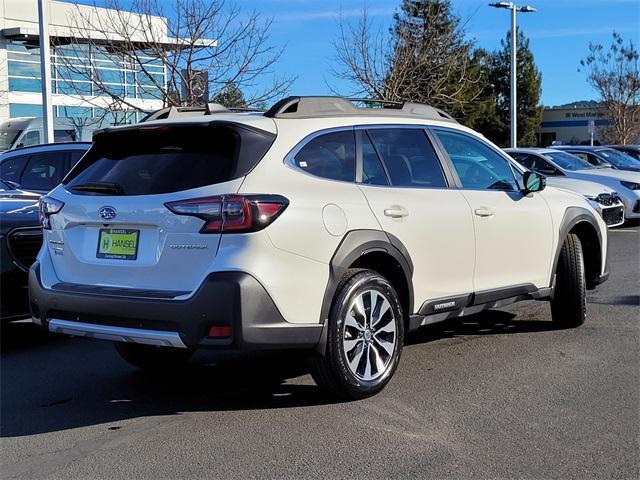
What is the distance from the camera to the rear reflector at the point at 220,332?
14.0 feet

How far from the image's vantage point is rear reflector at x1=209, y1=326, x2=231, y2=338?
4.26m

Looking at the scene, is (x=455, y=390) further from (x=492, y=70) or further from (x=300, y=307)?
(x=492, y=70)

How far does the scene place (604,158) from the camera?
18578mm

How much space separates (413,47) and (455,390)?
1951 cm

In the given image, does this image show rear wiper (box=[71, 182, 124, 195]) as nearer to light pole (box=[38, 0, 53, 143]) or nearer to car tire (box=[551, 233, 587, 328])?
car tire (box=[551, 233, 587, 328])

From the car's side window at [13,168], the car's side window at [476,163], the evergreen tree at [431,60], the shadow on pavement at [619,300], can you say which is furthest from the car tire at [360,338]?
the evergreen tree at [431,60]

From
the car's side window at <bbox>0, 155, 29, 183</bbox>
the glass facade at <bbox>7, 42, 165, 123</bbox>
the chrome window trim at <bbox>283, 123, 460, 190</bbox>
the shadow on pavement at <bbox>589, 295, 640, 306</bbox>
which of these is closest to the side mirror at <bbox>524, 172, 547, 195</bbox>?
the chrome window trim at <bbox>283, 123, 460, 190</bbox>

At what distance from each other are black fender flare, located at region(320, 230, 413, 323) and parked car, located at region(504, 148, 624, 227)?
8.25m

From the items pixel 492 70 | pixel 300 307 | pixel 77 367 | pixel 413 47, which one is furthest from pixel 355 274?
pixel 492 70

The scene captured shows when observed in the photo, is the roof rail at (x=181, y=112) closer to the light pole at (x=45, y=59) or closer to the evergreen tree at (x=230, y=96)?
the evergreen tree at (x=230, y=96)

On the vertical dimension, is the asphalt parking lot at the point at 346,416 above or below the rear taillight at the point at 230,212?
below

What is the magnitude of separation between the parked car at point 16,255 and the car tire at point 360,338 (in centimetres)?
290

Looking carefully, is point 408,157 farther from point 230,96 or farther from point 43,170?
point 230,96

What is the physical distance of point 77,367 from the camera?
6.14 meters
